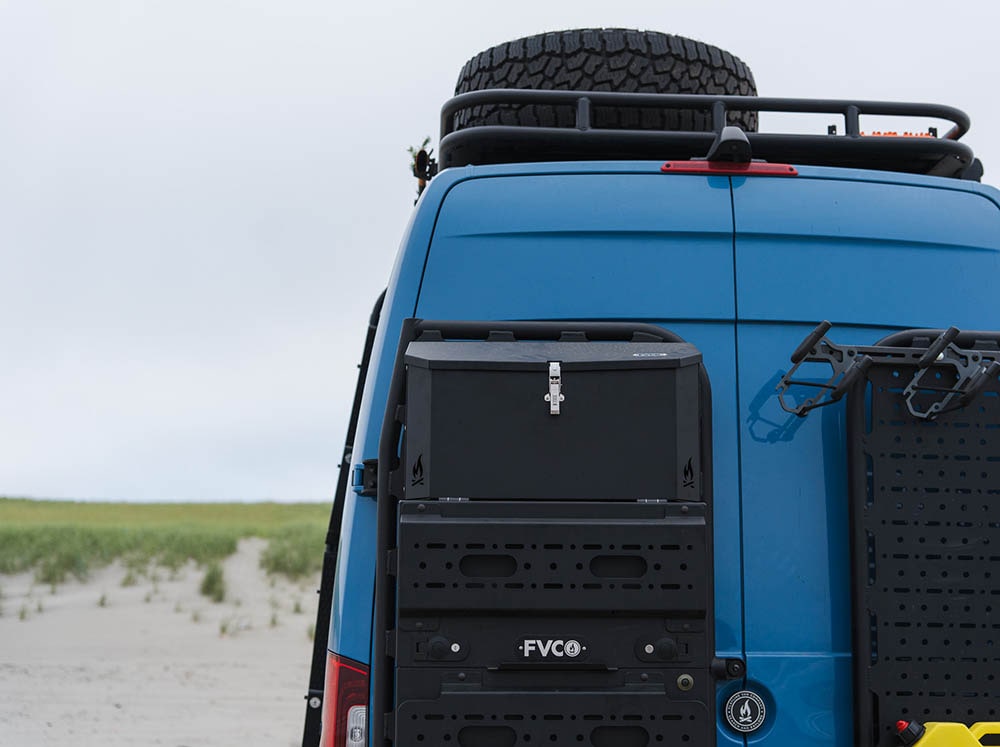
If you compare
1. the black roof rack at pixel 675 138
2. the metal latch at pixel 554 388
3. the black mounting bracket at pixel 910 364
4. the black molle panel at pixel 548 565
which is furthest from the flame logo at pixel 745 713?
the black roof rack at pixel 675 138

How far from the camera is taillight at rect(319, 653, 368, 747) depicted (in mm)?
2840

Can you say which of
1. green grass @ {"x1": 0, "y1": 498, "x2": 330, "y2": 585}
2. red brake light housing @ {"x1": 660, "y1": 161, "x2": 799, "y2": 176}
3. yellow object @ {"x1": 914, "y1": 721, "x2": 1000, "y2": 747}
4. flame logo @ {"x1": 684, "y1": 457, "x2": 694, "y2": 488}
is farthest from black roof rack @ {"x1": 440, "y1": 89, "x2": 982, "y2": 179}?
green grass @ {"x1": 0, "y1": 498, "x2": 330, "y2": 585}

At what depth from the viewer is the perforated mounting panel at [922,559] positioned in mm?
2832

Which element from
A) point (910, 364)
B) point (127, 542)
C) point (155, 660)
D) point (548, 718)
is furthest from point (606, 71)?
Answer: point (127, 542)

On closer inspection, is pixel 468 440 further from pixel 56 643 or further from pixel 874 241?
pixel 56 643

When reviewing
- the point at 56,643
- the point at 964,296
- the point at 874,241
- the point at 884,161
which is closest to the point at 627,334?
the point at 874,241

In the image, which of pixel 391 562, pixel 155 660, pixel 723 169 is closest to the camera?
pixel 391 562

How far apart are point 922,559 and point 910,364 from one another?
499 mm

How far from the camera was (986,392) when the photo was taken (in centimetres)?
298

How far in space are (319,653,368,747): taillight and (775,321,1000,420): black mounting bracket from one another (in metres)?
1.29

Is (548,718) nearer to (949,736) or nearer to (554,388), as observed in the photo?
(554,388)

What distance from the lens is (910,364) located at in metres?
2.89

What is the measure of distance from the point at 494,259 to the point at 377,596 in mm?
950

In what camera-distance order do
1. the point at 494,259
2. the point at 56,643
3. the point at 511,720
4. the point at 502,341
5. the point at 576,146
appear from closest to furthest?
the point at 511,720 → the point at 502,341 → the point at 494,259 → the point at 576,146 → the point at 56,643
